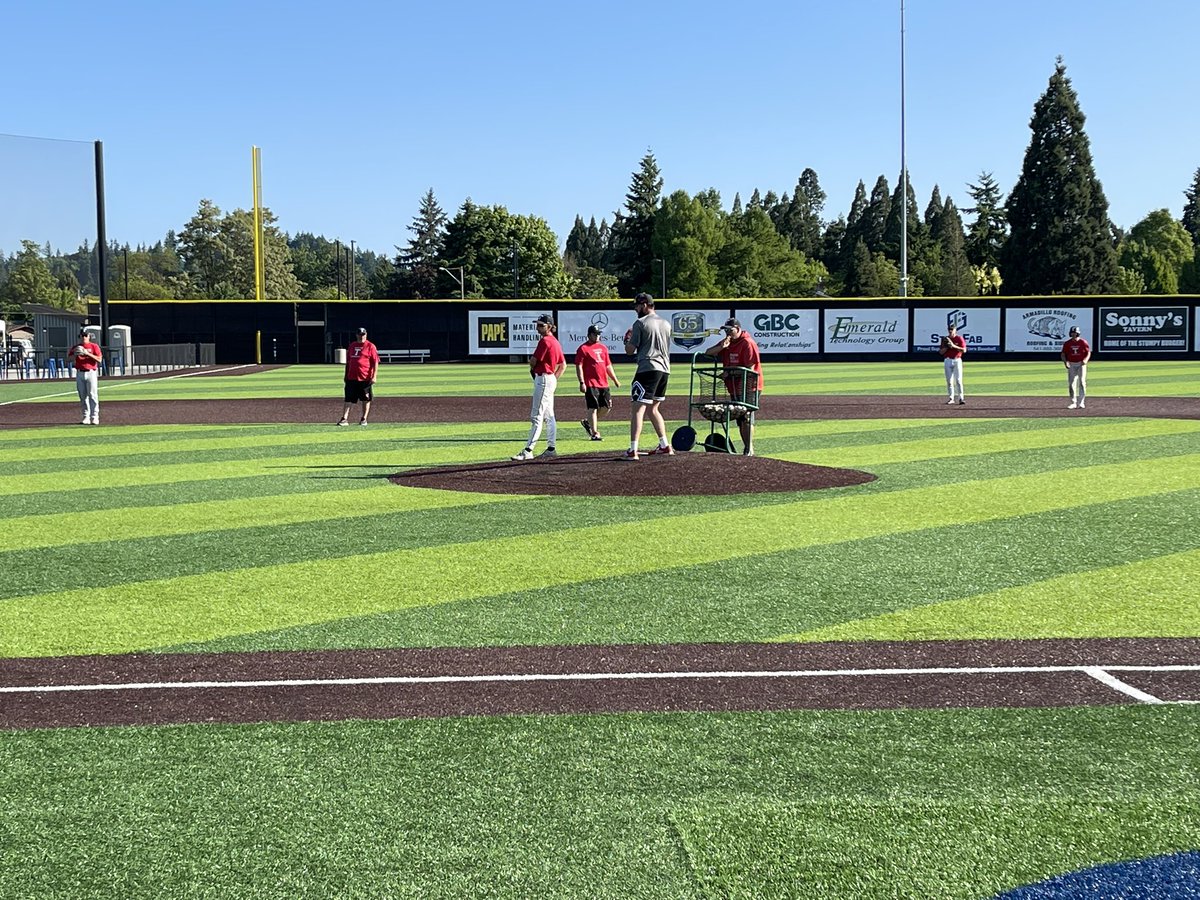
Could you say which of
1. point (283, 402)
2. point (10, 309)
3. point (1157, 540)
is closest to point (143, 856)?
point (1157, 540)

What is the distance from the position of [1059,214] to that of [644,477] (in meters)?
87.1

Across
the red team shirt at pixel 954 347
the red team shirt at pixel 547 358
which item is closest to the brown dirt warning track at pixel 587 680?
the red team shirt at pixel 547 358

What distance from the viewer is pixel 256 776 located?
4.75 meters

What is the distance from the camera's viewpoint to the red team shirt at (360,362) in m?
21.5

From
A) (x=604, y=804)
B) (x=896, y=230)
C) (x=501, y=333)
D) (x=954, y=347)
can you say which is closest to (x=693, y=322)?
(x=501, y=333)

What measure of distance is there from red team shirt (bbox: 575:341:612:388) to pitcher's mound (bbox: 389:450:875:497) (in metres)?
3.64

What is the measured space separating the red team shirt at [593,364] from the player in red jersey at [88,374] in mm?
9331

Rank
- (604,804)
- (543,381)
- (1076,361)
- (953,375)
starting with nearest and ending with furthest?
(604,804) < (543,381) < (1076,361) < (953,375)

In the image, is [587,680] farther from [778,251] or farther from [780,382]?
[778,251]

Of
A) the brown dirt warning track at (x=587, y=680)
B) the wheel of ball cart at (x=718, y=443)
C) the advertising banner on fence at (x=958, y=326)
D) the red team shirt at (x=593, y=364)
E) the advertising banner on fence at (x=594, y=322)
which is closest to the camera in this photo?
the brown dirt warning track at (x=587, y=680)

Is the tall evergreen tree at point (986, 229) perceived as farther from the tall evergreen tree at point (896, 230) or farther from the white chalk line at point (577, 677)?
the white chalk line at point (577, 677)

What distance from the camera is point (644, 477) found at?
1323 centimetres

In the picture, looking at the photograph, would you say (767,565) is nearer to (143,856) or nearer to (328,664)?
Answer: (328,664)

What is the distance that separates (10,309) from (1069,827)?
145069 millimetres
